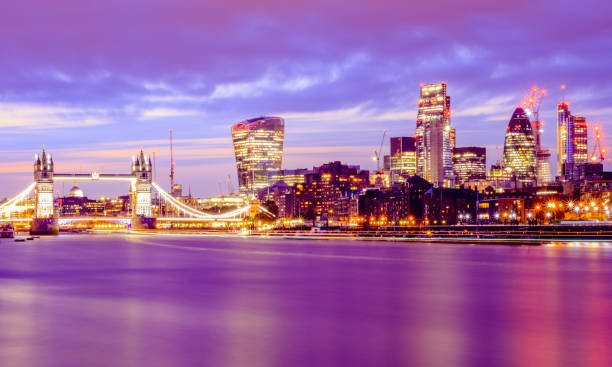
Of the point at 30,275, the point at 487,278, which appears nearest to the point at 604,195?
the point at 487,278

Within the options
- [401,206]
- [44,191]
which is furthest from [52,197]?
[401,206]

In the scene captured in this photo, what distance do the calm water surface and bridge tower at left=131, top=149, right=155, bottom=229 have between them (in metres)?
132

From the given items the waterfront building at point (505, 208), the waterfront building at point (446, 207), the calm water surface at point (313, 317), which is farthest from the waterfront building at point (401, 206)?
the calm water surface at point (313, 317)

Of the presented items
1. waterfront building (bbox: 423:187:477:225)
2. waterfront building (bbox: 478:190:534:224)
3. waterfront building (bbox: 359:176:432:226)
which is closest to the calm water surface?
waterfront building (bbox: 478:190:534:224)

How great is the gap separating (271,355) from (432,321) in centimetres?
800

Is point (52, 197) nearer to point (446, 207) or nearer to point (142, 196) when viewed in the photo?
point (142, 196)

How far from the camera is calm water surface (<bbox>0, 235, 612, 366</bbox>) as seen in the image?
61.6 ft

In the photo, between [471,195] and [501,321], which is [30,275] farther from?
[471,195]

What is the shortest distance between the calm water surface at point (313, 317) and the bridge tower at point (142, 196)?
432ft

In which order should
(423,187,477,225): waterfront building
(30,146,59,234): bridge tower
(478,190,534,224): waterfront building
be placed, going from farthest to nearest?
(423,187,477,225): waterfront building → (30,146,59,234): bridge tower → (478,190,534,224): waterfront building

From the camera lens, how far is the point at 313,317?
Answer: 2630 cm

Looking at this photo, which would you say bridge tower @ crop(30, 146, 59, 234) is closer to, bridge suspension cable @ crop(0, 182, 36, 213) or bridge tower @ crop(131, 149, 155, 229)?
bridge suspension cable @ crop(0, 182, 36, 213)

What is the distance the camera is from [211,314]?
27172mm

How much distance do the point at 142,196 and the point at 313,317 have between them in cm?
16359
